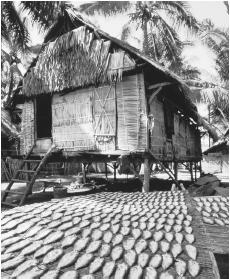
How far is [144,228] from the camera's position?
2404 millimetres

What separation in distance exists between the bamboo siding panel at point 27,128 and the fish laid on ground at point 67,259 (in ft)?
27.2

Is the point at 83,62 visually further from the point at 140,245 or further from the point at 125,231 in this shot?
the point at 140,245

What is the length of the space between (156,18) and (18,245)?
14010 mm

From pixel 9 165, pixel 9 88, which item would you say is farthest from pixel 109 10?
pixel 9 165

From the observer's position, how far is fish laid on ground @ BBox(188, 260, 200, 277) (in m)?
1.90

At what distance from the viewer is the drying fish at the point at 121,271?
1787 mm

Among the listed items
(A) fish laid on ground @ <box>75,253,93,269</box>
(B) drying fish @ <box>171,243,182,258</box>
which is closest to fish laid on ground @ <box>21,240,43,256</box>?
(A) fish laid on ground @ <box>75,253,93,269</box>

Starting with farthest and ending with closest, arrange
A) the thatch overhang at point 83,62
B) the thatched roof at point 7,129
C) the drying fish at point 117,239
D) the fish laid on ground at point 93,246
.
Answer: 1. the thatched roof at point 7,129
2. the thatch overhang at point 83,62
3. the drying fish at point 117,239
4. the fish laid on ground at point 93,246

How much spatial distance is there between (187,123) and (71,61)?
7.27 m

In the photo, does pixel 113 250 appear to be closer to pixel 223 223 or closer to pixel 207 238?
pixel 207 238

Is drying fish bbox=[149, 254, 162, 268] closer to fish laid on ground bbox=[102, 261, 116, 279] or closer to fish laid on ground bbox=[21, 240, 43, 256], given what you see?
fish laid on ground bbox=[102, 261, 116, 279]

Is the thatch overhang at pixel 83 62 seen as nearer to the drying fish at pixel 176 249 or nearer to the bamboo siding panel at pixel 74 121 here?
the bamboo siding panel at pixel 74 121

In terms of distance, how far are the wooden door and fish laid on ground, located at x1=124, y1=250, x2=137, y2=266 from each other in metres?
5.60

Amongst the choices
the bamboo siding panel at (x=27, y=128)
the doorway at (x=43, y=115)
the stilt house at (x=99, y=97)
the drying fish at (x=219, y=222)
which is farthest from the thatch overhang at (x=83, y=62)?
the drying fish at (x=219, y=222)
